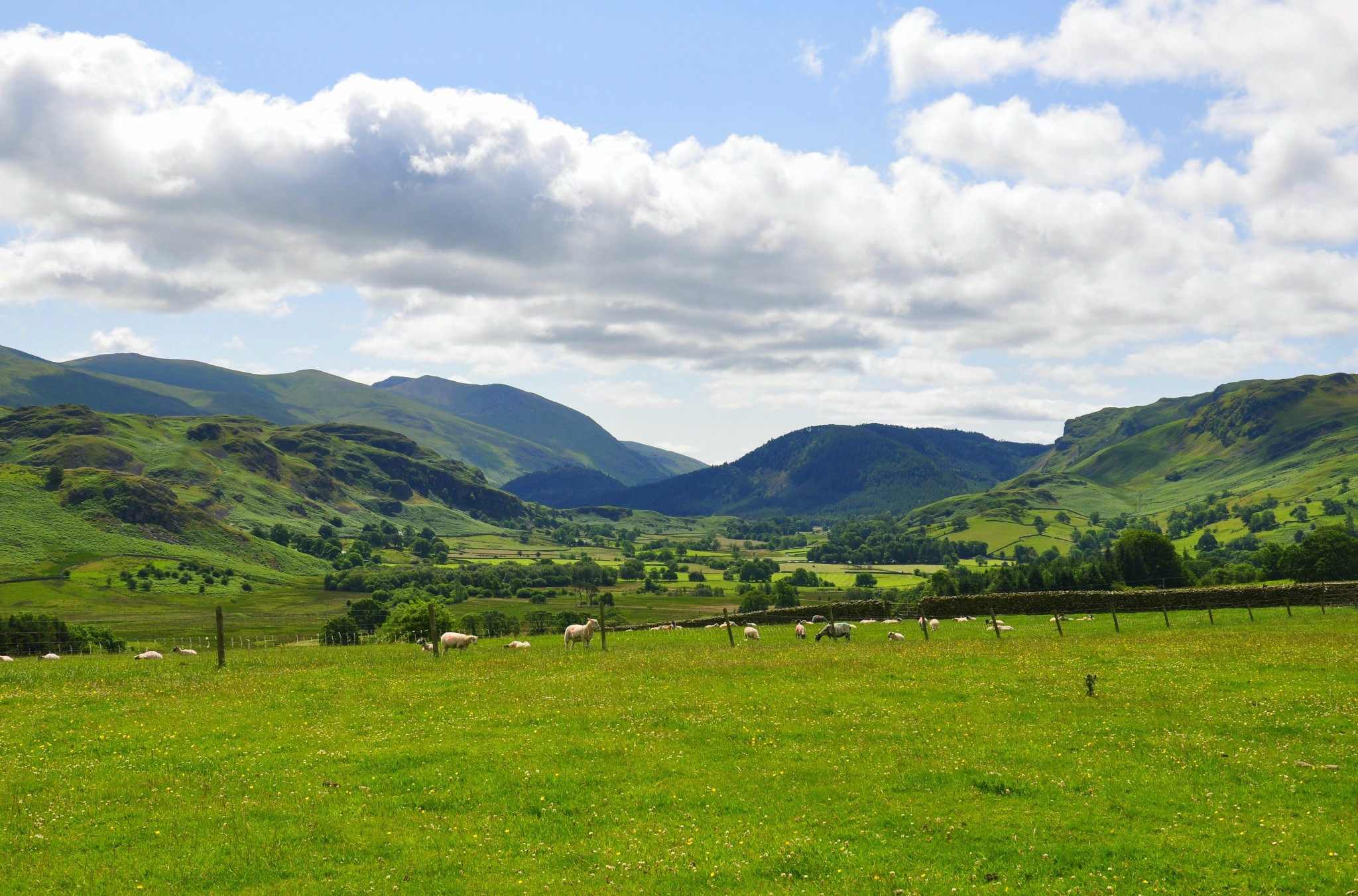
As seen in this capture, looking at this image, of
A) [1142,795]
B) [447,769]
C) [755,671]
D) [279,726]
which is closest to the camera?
[1142,795]

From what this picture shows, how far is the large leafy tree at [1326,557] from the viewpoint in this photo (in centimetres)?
11494

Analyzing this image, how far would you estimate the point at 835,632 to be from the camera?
52969mm

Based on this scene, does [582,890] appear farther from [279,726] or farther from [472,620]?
[472,620]

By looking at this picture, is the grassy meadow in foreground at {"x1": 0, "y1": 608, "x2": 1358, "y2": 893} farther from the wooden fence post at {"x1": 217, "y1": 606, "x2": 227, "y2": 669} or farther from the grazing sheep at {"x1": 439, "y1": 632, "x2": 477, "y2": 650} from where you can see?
the grazing sheep at {"x1": 439, "y1": 632, "x2": 477, "y2": 650}

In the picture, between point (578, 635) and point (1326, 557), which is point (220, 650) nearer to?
point (578, 635)

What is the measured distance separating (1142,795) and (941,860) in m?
6.27

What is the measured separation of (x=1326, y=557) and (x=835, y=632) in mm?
106562

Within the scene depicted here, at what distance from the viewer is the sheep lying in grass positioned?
172ft

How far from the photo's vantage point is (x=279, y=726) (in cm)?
2433

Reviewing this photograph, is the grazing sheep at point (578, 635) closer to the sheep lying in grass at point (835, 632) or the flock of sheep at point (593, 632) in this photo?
the flock of sheep at point (593, 632)

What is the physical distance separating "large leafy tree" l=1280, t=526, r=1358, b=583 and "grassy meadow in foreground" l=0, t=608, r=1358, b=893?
10424 cm

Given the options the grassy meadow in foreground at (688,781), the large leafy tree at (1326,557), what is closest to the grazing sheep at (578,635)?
the grassy meadow in foreground at (688,781)

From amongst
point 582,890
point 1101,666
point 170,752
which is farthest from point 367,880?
point 1101,666

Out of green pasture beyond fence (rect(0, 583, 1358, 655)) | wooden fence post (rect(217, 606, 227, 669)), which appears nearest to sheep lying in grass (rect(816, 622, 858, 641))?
green pasture beyond fence (rect(0, 583, 1358, 655))
